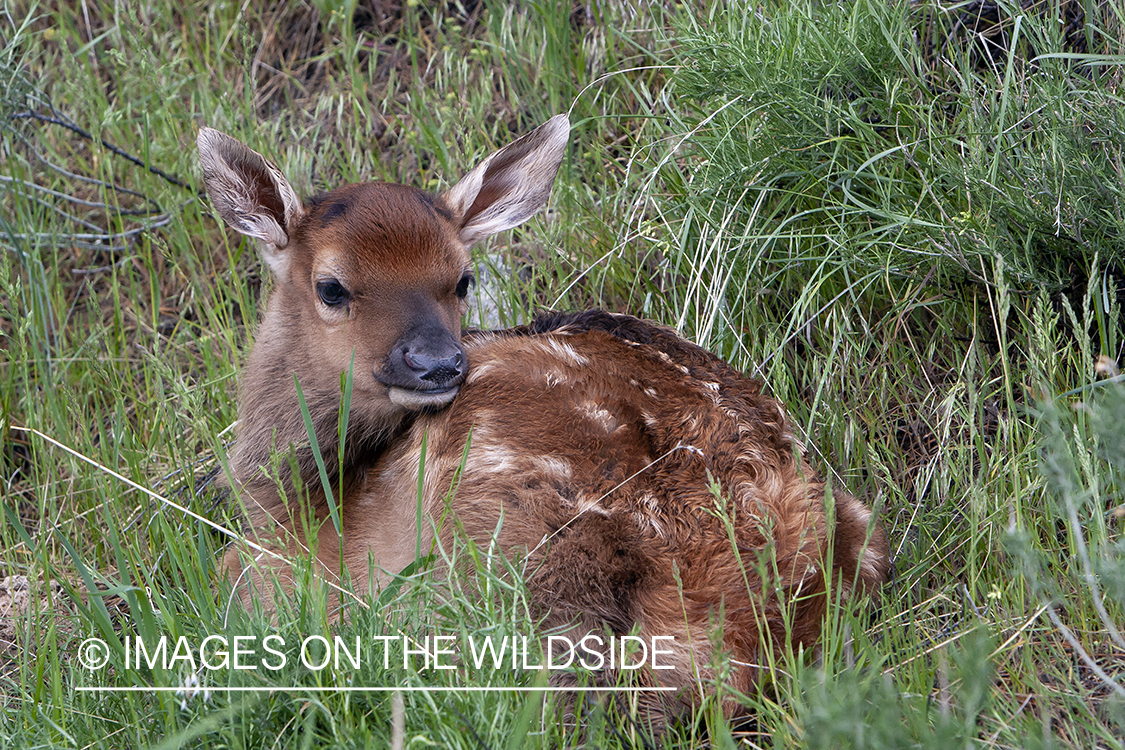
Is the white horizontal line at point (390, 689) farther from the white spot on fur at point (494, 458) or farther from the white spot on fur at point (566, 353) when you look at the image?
the white spot on fur at point (566, 353)

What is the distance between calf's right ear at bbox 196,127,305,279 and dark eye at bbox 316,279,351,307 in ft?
0.94

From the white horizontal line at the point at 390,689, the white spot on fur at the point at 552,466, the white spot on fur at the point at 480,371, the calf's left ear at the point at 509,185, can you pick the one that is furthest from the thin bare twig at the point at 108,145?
the white horizontal line at the point at 390,689

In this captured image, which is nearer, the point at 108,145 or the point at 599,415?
the point at 599,415

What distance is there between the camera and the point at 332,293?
3369 millimetres

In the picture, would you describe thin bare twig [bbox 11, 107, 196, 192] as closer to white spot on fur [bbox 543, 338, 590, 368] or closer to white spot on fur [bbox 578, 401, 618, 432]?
white spot on fur [bbox 543, 338, 590, 368]

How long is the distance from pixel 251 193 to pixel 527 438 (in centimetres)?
145

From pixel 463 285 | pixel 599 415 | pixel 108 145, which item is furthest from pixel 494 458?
pixel 108 145

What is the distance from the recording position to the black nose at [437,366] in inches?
120

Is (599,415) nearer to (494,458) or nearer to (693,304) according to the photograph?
(494,458)

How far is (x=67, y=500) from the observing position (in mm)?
4090

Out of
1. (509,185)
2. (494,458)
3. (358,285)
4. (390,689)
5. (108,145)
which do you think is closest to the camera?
(390,689)

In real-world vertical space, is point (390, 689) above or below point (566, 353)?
below

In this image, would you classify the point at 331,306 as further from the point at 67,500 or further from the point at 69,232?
the point at 69,232

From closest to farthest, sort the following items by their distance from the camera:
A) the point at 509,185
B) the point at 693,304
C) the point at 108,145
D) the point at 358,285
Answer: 1. the point at 358,285
2. the point at 509,185
3. the point at 693,304
4. the point at 108,145
